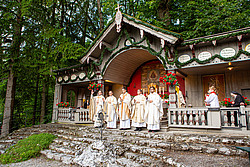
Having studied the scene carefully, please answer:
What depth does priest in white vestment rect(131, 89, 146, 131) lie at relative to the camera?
825 cm

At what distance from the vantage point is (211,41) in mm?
7992

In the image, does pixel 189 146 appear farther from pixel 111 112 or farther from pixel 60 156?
pixel 111 112

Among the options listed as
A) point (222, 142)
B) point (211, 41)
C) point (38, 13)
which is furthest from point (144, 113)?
point (38, 13)

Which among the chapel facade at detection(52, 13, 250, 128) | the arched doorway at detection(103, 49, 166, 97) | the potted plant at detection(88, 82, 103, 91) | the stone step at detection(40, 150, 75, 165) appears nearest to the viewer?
the stone step at detection(40, 150, 75, 165)

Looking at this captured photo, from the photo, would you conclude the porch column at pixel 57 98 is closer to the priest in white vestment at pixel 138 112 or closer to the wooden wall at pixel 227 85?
the priest in white vestment at pixel 138 112

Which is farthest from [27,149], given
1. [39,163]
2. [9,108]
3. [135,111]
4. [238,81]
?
[238,81]

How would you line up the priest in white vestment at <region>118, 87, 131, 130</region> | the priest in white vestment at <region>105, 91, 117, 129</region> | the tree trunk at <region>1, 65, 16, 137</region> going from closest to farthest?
the priest in white vestment at <region>118, 87, 131, 130</region>, the priest in white vestment at <region>105, 91, 117, 129</region>, the tree trunk at <region>1, 65, 16, 137</region>

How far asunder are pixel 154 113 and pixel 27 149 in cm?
579

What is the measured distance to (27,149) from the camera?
23.3ft

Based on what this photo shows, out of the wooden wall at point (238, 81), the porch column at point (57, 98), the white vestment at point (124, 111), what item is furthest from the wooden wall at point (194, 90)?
the porch column at point (57, 98)

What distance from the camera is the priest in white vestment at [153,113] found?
302 inches

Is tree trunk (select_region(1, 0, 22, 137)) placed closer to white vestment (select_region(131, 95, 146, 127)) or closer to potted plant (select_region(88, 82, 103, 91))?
potted plant (select_region(88, 82, 103, 91))

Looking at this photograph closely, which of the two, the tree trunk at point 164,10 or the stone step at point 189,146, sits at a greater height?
the tree trunk at point 164,10

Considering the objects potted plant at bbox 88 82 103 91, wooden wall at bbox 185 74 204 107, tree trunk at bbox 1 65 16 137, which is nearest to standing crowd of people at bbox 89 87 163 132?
potted plant at bbox 88 82 103 91
